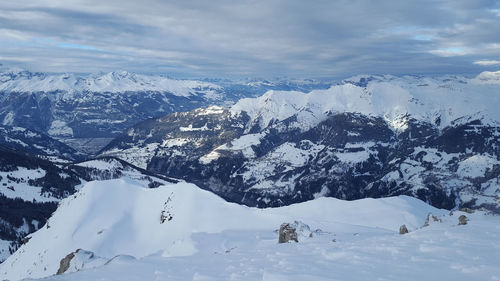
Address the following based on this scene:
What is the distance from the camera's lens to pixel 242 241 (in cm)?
6744

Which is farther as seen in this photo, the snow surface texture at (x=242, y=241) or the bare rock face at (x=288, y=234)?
Result: the bare rock face at (x=288, y=234)

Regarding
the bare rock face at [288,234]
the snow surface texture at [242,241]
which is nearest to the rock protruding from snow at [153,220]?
the snow surface texture at [242,241]

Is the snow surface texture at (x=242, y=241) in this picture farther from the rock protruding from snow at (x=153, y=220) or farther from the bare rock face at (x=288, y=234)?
the bare rock face at (x=288, y=234)

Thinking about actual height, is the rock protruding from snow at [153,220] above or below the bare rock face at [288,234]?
below

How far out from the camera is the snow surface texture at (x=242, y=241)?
24.7 metres

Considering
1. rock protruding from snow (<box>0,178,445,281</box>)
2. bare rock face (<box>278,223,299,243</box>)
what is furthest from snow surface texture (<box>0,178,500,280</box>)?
bare rock face (<box>278,223,299,243</box>)

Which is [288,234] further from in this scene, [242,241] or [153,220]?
[153,220]

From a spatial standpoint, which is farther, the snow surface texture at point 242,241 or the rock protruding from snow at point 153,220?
the rock protruding from snow at point 153,220

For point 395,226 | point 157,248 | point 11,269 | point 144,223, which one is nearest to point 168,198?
point 144,223

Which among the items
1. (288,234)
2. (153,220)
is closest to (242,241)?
(288,234)

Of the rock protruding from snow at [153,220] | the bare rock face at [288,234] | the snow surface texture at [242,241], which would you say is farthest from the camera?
the rock protruding from snow at [153,220]

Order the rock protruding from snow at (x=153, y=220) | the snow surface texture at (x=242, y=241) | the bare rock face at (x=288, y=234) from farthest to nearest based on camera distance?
the rock protruding from snow at (x=153, y=220) < the bare rock face at (x=288, y=234) < the snow surface texture at (x=242, y=241)

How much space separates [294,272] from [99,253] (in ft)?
303

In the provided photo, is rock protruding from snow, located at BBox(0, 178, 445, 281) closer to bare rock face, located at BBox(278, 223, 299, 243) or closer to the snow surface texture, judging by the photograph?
the snow surface texture
